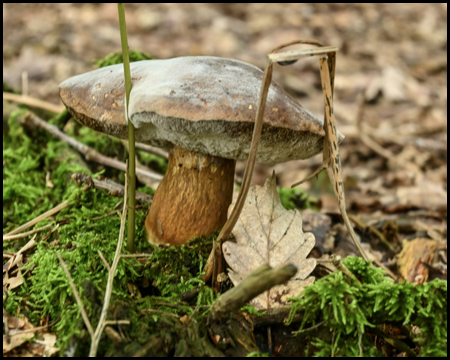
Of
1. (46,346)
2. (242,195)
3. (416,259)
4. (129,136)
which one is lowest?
(416,259)

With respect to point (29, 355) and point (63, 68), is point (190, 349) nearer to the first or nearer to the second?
point (29, 355)

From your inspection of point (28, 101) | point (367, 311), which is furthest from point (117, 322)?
point (28, 101)

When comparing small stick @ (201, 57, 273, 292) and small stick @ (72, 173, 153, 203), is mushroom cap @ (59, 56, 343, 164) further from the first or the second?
small stick @ (72, 173, 153, 203)

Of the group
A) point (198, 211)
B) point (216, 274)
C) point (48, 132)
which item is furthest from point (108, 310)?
point (48, 132)

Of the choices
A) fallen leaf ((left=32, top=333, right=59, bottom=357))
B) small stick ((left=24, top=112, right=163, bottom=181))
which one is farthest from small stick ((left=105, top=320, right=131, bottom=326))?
small stick ((left=24, top=112, right=163, bottom=181))

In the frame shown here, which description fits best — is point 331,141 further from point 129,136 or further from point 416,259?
point 416,259

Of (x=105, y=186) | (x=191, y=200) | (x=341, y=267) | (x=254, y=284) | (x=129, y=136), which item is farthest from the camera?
(x=105, y=186)
